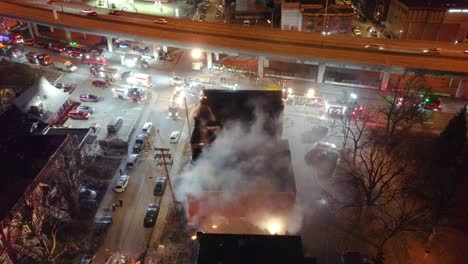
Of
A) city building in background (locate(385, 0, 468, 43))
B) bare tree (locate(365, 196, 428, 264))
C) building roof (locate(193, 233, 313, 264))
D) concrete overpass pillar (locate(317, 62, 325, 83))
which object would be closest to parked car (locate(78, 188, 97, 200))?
building roof (locate(193, 233, 313, 264))

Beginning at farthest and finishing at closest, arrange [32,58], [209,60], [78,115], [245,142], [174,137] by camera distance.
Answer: [32,58]
[209,60]
[78,115]
[174,137]
[245,142]

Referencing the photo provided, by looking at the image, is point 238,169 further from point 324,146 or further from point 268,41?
point 268,41

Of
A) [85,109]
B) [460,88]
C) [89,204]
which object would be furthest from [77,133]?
[460,88]

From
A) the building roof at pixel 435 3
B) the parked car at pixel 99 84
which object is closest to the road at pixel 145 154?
the parked car at pixel 99 84

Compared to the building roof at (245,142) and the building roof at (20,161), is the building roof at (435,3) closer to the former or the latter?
the building roof at (245,142)

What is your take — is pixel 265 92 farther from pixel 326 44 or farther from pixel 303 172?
pixel 326 44
